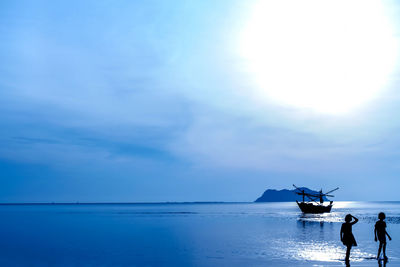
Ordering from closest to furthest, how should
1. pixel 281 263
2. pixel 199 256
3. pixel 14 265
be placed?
1. pixel 281 263
2. pixel 14 265
3. pixel 199 256

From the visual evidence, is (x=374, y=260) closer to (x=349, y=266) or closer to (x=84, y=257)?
(x=349, y=266)

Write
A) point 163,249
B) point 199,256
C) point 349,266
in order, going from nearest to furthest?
point 349,266 < point 199,256 < point 163,249

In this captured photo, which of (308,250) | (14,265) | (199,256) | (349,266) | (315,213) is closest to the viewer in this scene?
(349,266)

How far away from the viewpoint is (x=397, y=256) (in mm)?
21109

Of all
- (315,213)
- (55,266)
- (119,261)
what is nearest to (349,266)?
(119,261)

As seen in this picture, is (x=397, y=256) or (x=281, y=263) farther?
(x=397, y=256)

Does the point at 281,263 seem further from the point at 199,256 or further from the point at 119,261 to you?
the point at 119,261

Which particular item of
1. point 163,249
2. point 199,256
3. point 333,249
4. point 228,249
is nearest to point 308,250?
point 333,249

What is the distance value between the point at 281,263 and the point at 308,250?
5878 mm

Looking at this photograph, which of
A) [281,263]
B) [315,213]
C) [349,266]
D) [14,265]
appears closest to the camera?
[349,266]

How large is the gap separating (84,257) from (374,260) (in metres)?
14.9

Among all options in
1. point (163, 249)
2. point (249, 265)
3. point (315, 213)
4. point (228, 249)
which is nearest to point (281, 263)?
point (249, 265)

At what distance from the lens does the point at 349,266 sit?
17547 millimetres

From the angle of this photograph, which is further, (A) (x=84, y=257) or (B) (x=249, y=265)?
(A) (x=84, y=257)
